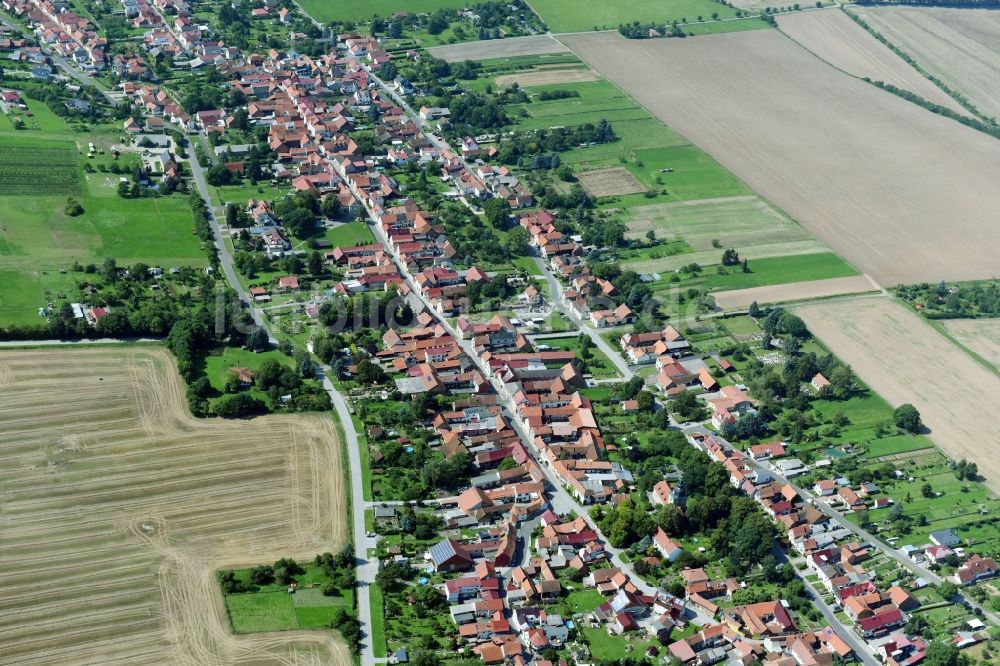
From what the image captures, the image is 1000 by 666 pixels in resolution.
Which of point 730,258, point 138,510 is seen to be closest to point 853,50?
point 730,258

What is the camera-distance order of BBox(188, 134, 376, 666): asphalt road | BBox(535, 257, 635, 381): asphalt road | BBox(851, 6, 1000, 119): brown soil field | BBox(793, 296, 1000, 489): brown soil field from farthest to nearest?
BBox(851, 6, 1000, 119): brown soil field, BBox(535, 257, 635, 381): asphalt road, BBox(793, 296, 1000, 489): brown soil field, BBox(188, 134, 376, 666): asphalt road

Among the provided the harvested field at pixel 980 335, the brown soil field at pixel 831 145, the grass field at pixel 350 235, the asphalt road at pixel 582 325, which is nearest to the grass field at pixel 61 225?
the grass field at pixel 350 235

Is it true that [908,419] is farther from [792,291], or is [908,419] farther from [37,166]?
[37,166]

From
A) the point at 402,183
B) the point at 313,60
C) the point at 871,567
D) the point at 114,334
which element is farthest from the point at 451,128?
the point at 871,567

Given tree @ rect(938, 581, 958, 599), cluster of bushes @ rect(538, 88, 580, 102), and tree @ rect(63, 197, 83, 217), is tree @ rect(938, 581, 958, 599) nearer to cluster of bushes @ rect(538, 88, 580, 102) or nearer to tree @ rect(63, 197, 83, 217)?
tree @ rect(63, 197, 83, 217)

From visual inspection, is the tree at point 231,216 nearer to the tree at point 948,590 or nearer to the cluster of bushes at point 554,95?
the cluster of bushes at point 554,95

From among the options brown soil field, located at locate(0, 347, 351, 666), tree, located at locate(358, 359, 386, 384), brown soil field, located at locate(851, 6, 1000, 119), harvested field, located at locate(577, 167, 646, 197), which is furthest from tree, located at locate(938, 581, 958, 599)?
brown soil field, located at locate(851, 6, 1000, 119)
